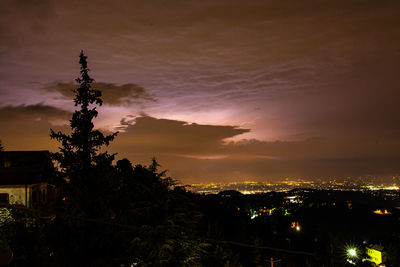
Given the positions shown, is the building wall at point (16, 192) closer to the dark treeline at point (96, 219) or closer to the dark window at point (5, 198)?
the dark window at point (5, 198)

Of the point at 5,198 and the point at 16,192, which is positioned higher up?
the point at 16,192

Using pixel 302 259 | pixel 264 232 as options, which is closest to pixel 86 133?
pixel 302 259

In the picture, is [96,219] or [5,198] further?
[5,198]

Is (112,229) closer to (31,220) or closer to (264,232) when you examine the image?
(31,220)

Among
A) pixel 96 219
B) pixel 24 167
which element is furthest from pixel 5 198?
pixel 96 219

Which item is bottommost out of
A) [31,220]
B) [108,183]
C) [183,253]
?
[183,253]

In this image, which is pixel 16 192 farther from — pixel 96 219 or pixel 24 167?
pixel 96 219
